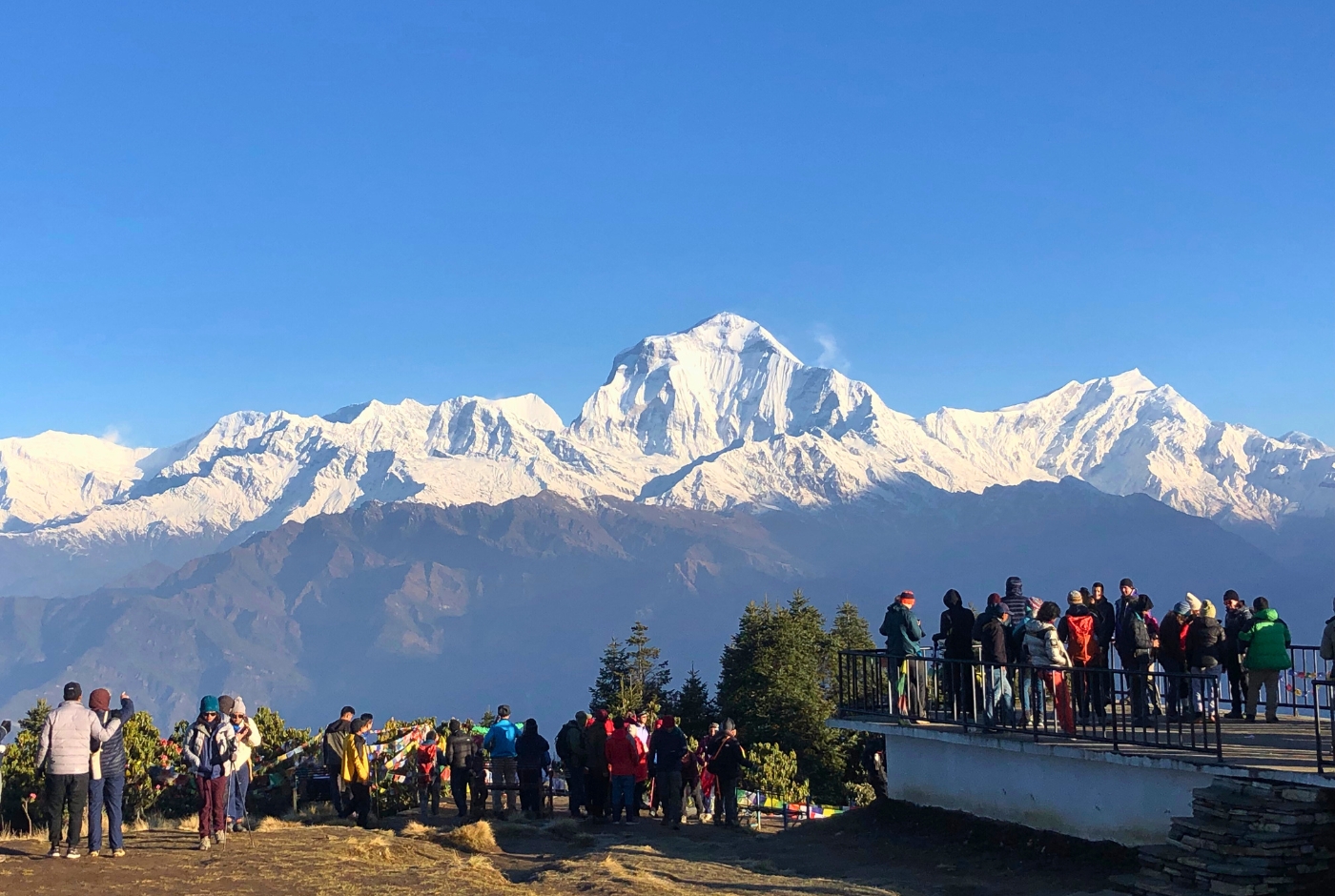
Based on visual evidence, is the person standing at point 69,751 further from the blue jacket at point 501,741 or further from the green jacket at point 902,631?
the green jacket at point 902,631

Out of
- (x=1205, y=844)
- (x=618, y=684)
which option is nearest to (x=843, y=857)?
(x=1205, y=844)

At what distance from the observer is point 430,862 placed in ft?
51.3

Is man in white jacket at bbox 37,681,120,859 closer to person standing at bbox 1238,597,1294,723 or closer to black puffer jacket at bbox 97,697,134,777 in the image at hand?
black puffer jacket at bbox 97,697,134,777

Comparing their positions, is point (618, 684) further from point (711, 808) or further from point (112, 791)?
point (112, 791)

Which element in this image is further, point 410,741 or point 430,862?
point 410,741

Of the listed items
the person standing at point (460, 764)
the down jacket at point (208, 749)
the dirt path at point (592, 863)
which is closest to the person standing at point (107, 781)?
the dirt path at point (592, 863)

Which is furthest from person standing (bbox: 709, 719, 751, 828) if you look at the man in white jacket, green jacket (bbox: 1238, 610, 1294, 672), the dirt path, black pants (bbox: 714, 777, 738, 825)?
the man in white jacket

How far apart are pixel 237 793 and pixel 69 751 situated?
3.14 meters

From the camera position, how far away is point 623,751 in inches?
790

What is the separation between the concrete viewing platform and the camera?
14316mm

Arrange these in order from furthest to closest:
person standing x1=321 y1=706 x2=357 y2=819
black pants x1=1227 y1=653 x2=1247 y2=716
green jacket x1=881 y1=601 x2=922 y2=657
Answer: person standing x1=321 y1=706 x2=357 y2=819
green jacket x1=881 y1=601 x2=922 y2=657
black pants x1=1227 y1=653 x2=1247 y2=716

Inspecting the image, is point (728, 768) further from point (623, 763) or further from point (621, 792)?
point (621, 792)

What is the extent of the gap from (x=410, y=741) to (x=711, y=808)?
A: 5.68 metres

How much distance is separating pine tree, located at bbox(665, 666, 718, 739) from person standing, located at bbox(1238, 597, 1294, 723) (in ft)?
103
